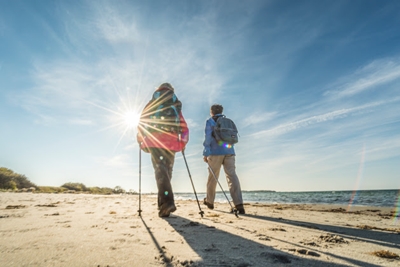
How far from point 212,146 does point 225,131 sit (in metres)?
0.61

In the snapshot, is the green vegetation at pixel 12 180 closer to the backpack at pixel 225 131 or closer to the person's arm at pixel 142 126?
the person's arm at pixel 142 126

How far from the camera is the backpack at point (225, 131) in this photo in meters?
6.45

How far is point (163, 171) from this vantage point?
4734 millimetres

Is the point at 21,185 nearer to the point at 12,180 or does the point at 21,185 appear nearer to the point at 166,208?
the point at 12,180

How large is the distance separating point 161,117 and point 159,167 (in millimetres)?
1141

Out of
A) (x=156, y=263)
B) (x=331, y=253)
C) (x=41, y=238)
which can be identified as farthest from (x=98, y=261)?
(x=331, y=253)

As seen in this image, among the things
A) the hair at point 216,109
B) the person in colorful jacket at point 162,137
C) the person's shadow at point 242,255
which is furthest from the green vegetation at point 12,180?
the person's shadow at point 242,255

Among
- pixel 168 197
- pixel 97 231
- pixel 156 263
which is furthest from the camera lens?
pixel 168 197

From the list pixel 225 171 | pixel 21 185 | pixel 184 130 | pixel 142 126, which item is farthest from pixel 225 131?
pixel 21 185

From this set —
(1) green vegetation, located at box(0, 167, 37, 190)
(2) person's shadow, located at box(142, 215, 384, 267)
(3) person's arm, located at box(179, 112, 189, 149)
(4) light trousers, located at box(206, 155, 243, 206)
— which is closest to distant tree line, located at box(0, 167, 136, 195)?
(1) green vegetation, located at box(0, 167, 37, 190)

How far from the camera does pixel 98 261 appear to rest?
171cm

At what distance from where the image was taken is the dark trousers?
451 cm

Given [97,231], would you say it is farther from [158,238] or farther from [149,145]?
[149,145]

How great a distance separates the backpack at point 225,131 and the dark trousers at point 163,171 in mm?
1829
